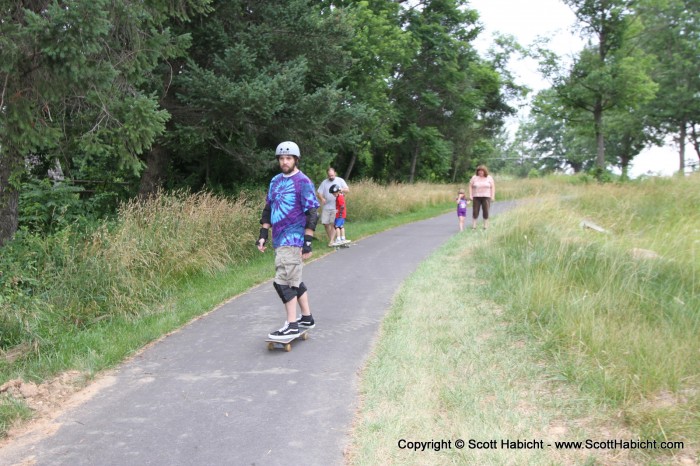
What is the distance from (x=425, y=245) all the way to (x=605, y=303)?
6719mm

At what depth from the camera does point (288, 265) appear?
5.29 meters

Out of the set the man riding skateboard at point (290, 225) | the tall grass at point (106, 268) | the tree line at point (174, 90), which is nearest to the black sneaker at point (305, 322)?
the man riding skateboard at point (290, 225)

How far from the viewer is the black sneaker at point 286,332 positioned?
5188 millimetres

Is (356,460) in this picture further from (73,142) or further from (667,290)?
(73,142)

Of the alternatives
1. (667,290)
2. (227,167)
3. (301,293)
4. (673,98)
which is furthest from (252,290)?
(673,98)

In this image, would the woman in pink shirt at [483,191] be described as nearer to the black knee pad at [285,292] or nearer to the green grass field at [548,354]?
the green grass field at [548,354]

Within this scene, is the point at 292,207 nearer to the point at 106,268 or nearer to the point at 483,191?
the point at 106,268

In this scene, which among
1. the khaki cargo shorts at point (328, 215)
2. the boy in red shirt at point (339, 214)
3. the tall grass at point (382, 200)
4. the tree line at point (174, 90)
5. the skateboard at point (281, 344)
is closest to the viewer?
the skateboard at point (281, 344)

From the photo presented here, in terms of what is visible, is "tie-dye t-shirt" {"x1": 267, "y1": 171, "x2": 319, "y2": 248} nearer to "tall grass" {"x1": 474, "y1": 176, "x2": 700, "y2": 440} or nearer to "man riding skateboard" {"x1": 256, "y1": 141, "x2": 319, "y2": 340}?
"man riding skateboard" {"x1": 256, "y1": 141, "x2": 319, "y2": 340}

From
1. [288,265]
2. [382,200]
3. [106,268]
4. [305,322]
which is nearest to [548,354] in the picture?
[305,322]

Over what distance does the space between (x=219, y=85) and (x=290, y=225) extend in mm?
5836

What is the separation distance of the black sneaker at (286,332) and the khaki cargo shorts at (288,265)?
43 centimetres

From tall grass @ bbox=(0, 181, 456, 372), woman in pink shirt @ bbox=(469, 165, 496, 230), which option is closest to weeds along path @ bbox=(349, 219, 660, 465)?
tall grass @ bbox=(0, 181, 456, 372)

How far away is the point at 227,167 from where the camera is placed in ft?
46.8
